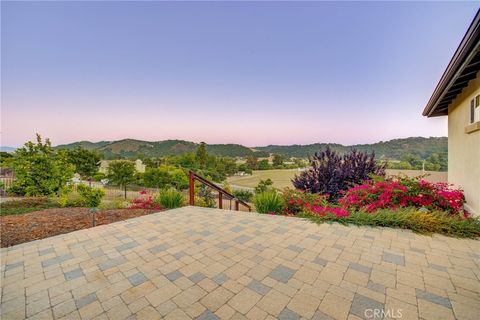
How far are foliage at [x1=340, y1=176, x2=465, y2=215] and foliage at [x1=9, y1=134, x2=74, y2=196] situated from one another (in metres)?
9.69

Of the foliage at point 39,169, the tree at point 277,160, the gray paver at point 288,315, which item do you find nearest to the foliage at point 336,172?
the gray paver at point 288,315

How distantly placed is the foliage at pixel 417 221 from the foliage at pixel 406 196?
0.48 m

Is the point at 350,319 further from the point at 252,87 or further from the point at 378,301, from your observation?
the point at 252,87

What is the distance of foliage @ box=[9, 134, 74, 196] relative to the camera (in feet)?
21.4

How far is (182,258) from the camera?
249 centimetres

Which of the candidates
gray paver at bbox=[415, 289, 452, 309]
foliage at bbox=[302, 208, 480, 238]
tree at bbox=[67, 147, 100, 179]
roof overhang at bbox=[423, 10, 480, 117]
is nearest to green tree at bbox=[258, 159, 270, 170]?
tree at bbox=[67, 147, 100, 179]

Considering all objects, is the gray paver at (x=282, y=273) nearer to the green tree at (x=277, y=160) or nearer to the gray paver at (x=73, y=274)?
the gray paver at (x=73, y=274)

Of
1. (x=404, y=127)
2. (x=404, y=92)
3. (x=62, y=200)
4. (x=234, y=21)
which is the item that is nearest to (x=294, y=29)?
(x=234, y=21)

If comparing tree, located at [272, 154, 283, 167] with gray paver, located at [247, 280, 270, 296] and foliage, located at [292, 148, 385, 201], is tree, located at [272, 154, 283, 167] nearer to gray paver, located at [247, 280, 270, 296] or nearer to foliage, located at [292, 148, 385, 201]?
foliage, located at [292, 148, 385, 201]

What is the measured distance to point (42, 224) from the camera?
3896 millimetres

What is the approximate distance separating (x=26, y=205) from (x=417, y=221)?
10.4 meters

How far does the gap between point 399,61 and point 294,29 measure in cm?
498

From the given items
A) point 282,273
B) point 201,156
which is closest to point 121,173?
point 201,156

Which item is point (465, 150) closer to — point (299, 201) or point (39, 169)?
point (299, 201)
